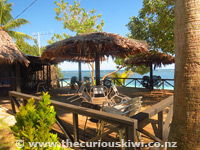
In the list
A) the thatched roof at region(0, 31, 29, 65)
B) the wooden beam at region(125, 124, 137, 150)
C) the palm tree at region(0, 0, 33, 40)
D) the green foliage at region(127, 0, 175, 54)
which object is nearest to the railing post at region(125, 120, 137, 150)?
the wooden beam at region(125, 124, 137, 150)

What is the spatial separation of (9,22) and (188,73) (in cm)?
1435

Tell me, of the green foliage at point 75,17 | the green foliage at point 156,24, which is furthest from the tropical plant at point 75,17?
the green foliage at point 156,24

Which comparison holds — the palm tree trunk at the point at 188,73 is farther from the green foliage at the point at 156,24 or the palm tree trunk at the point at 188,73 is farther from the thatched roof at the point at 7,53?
the thatched roof at the point at 7,53

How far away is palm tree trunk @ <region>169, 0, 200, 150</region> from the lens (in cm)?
111

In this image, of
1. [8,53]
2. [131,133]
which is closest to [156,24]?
[131,133]

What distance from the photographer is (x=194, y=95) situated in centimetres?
112

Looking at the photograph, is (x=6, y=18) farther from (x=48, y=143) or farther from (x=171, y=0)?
(x=48, y=143)

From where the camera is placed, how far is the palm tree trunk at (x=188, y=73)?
1.11 meters

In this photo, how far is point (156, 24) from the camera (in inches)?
233

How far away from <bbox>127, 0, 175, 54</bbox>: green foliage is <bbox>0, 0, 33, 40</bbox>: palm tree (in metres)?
9.59

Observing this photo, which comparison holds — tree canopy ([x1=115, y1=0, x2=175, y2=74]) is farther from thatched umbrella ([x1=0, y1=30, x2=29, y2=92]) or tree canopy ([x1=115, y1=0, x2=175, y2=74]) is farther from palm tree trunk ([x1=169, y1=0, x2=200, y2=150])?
thatched umbrella ([x1=0, y1=30, x2=29, y2=92])

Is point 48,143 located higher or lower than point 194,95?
lower


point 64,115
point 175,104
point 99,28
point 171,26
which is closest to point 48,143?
point 175,104

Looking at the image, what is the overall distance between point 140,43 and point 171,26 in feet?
4.90
